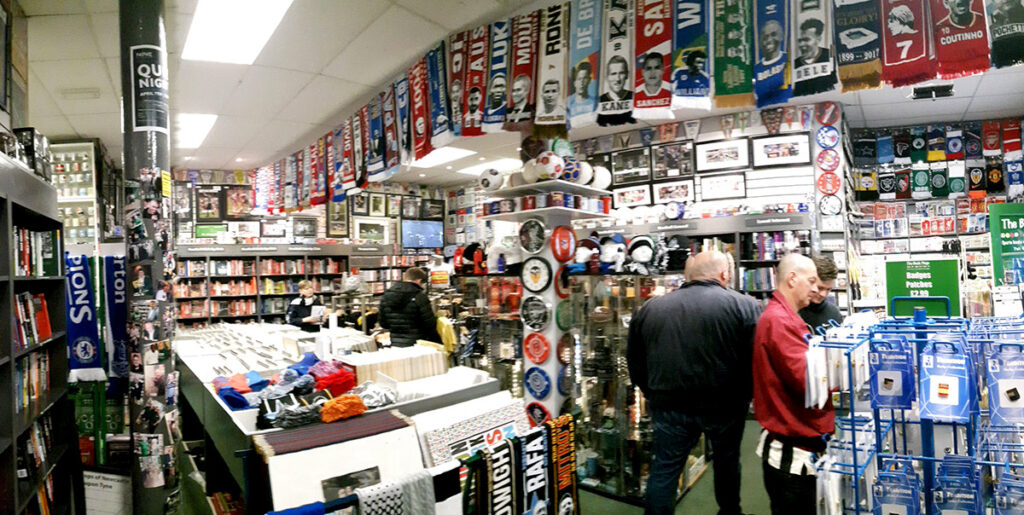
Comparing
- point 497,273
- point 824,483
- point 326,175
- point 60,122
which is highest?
point 60,122

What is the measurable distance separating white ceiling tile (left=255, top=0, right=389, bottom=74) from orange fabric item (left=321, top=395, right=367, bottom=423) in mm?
3427

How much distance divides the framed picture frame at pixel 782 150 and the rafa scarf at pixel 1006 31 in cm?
442

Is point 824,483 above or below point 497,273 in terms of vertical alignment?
below

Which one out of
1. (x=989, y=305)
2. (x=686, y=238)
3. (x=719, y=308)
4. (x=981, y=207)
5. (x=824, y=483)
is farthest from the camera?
(x=981, y=207)

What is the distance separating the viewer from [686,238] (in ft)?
20.9

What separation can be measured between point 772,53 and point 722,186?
4429 mm

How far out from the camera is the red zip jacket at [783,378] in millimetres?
2352

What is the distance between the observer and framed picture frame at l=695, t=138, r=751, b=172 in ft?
23.0

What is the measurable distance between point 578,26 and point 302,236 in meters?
9.46

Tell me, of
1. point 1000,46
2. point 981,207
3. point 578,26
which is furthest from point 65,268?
point 981,207

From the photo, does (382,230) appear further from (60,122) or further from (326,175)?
(60,122)

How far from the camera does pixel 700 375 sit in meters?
2.83

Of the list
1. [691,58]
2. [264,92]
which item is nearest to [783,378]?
[691,58]

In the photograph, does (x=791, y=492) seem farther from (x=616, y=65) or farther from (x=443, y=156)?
(x=443, y=156)
